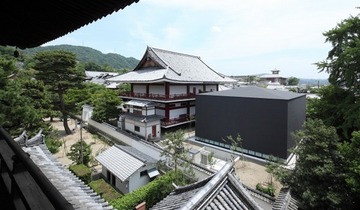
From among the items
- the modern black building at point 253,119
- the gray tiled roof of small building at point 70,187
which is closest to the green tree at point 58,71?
the modern black building at point 253,119

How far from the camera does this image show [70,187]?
14.9ft

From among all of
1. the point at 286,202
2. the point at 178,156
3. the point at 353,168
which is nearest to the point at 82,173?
the point at 178,156

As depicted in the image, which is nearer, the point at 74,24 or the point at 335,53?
the point at 74,24

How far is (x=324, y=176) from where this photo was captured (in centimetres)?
798

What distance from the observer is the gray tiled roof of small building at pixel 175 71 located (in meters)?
20.1

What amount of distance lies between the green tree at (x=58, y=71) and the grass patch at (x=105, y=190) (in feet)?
37.7

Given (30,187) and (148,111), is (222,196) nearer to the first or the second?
(30,187)

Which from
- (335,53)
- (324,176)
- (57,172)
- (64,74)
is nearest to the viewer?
(57,172)

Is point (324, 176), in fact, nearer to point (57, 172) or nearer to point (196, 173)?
point (196, 173)

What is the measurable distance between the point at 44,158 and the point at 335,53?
17750 mm

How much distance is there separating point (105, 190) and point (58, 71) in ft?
42.6

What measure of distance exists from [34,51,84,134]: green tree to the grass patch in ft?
37.7

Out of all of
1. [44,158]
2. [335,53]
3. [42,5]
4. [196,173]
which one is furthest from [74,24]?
[335,53]

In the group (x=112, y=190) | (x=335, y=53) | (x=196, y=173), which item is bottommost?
(x=112, y=190)
